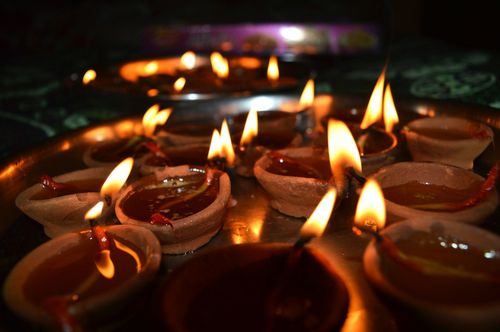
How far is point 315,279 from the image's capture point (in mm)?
1672

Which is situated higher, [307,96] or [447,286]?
[307,96]

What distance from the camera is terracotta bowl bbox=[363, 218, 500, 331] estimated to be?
1.36 metres

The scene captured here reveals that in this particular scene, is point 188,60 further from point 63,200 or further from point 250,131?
point 63,200

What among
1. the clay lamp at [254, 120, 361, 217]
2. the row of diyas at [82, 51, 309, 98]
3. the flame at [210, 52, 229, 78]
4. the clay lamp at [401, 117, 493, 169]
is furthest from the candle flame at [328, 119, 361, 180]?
the flame at [210, 52, 229, 78]

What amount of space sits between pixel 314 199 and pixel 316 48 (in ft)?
11.1

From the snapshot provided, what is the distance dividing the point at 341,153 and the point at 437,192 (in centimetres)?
54

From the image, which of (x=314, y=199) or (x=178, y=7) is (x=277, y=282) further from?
(x=178, y=7)

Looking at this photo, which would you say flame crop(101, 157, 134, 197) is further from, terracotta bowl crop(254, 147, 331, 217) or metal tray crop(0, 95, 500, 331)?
terracotta bowl crop(254, 147, 331, 217)

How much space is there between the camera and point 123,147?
3.03 m

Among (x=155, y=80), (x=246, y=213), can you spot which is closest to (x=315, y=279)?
(x=246, y=213)

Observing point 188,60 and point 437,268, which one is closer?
point 437,268

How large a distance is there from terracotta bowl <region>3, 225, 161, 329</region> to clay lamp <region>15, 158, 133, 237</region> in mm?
291

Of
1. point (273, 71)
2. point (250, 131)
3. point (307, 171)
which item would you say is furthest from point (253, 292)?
point (273, 71)

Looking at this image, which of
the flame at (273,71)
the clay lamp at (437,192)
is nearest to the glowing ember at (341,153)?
the clay lamp at (437,192)
